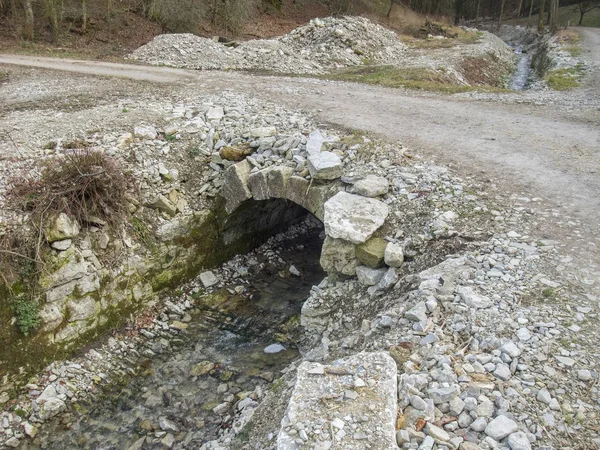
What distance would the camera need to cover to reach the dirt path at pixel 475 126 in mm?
8031

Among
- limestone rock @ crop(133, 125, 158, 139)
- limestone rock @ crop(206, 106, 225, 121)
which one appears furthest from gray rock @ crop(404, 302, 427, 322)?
limestone rock @ crop(206, 106, 225, 121)

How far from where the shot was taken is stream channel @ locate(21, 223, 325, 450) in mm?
6836

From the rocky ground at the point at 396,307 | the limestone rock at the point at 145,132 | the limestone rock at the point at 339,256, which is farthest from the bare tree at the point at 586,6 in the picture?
the limestone rock at the point at 339,256

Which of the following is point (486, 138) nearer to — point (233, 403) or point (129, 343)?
point (233, 403)

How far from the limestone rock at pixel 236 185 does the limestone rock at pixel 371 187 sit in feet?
8.74

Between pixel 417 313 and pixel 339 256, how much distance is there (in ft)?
8.82

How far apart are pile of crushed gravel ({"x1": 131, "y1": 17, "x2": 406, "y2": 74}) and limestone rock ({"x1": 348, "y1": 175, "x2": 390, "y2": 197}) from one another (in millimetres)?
11615

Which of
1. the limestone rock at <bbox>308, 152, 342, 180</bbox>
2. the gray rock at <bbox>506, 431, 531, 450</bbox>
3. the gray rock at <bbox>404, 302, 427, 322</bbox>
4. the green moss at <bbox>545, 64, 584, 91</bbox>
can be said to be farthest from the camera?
the green moss at <bbox>545, 64, 584, 91</bbox>

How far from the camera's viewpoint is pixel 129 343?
28.2ft

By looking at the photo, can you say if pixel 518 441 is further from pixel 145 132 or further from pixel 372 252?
pixel 145 132

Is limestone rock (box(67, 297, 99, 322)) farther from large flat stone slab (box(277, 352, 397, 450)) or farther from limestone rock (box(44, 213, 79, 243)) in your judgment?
large flat stone slab (box(277, 352, 397, 450))

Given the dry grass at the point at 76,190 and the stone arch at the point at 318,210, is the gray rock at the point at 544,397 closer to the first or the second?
the stone arch at the point at 318,210

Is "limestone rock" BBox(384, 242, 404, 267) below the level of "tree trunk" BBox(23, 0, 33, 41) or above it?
below

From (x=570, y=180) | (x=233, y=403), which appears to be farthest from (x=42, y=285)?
(x=570, y=180)
